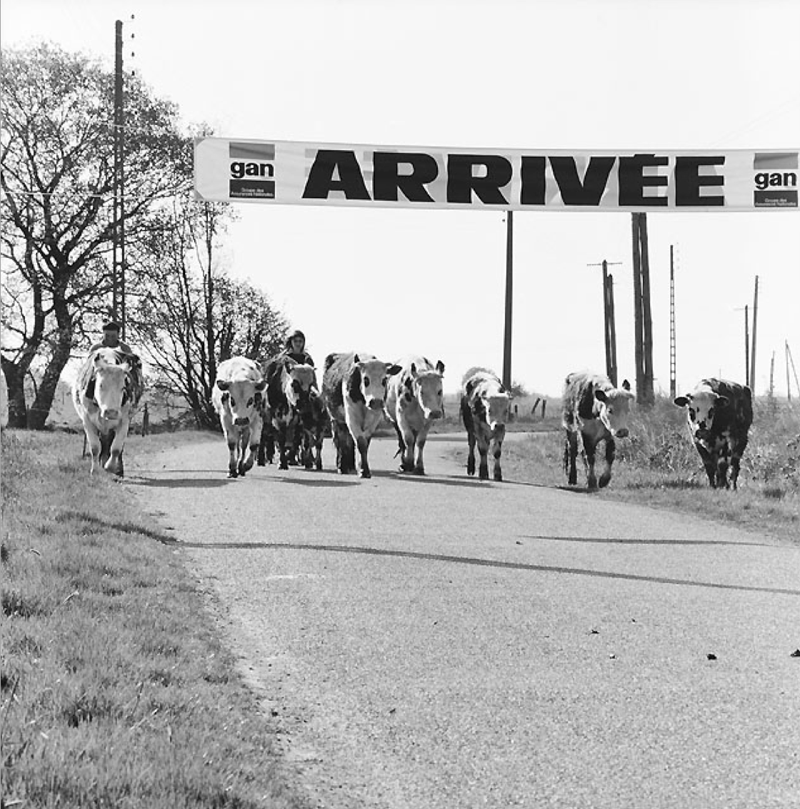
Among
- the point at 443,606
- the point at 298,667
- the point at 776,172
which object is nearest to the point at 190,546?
the point at 443,606

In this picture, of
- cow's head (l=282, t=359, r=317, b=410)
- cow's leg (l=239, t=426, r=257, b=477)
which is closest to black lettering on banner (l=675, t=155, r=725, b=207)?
cow's leg (l=239, t=426, r=257, b=477)

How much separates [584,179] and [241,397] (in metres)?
8.62

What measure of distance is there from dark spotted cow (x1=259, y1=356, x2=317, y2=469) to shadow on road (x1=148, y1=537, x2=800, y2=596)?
10.6m

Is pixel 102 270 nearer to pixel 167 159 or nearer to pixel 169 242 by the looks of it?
pixel 169 242

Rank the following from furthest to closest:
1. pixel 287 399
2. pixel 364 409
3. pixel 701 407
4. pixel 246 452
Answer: pixel 287 399
pixel 364 409
pixel 701 407
pixel 246 452

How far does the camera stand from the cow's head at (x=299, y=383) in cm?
2266

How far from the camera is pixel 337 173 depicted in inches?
501

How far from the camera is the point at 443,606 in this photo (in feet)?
29.4

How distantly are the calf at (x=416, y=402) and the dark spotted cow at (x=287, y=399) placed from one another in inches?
62.6

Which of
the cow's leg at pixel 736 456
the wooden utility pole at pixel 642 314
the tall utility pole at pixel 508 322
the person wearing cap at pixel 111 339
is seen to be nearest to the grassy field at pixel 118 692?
the person wearing cap at pixel 111 339

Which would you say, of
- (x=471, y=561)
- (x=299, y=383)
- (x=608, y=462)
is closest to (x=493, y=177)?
(x=471, y=561)

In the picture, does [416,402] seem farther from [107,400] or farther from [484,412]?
[107,400]

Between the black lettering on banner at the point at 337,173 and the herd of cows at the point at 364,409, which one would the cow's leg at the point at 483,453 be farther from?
the black lettering on banner at the point at 337,173

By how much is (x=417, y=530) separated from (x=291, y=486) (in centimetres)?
502
